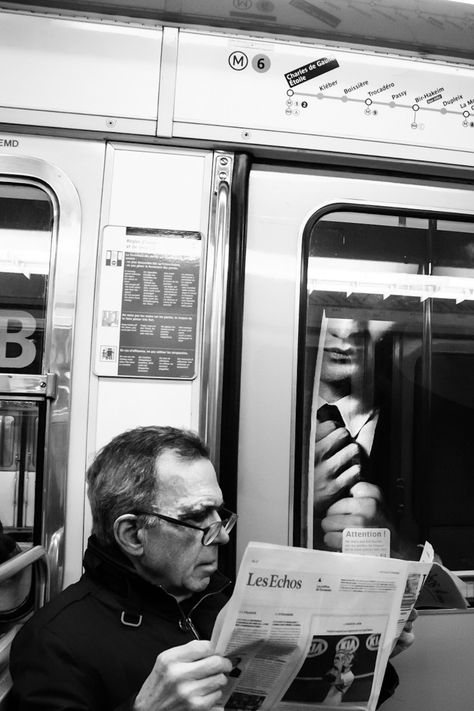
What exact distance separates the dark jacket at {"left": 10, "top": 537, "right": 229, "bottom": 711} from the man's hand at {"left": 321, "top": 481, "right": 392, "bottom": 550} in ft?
1.91

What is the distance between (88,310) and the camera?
1.98 m

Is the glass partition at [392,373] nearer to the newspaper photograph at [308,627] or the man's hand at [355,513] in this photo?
the man's hand at [355,513]

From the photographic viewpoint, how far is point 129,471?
5.39ft

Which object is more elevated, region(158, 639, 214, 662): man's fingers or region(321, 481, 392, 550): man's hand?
region(321, 481, 392, 550): man's hand

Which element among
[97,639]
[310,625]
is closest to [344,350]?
[310,625]

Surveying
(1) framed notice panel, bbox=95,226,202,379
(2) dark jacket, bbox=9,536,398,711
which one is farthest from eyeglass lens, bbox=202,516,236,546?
(1) framed notice panel, bbox=95,226,202,379

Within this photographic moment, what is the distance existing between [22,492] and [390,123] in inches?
68.1

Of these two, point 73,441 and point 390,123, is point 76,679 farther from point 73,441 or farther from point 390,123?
point 390,123

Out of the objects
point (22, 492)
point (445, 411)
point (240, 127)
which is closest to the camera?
point (22, 492)

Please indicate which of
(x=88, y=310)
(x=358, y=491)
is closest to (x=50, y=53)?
(x=88, y=310)

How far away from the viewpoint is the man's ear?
1593 millimetres

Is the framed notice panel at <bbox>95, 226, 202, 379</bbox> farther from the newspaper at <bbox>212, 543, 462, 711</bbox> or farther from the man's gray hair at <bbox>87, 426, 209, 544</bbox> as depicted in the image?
the newspaper at <bbox>212, 543, 462, 711</bbox>

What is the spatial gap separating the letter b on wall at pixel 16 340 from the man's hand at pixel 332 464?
100 centimetres

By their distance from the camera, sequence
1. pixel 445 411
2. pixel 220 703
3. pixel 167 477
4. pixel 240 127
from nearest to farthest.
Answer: pixel 220 703 < pixel 167 477 < pixel 240 127 < pixel 445 411
